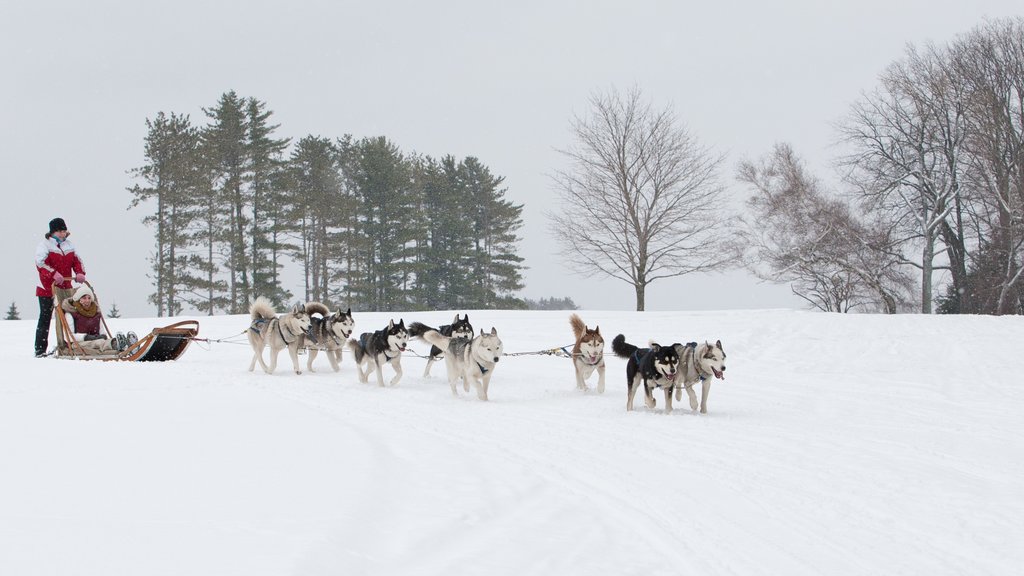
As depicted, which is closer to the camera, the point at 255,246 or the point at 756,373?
the point at 756,373

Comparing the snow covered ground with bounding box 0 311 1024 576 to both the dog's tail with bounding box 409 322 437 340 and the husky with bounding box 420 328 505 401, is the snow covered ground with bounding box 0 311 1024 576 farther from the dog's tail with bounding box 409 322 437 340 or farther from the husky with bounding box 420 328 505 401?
the dog's tail with bounding box 409 322 437 340

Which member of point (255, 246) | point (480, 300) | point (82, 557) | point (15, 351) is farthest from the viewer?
point (480, 300)

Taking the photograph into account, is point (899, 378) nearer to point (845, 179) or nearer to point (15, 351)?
point (15, 351)

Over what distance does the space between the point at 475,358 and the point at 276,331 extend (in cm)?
425

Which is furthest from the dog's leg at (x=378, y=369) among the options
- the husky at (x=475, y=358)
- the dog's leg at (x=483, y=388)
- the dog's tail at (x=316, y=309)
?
the dog's tail at (x=316, y=309)

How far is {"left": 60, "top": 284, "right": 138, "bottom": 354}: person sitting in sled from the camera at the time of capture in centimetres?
1248

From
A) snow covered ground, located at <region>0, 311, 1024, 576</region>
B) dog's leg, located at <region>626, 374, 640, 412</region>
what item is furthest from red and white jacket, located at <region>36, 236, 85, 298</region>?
dog's leg, located at <region>626, 374, 640, 412</region>

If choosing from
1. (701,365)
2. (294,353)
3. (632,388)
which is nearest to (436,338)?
(294,353)

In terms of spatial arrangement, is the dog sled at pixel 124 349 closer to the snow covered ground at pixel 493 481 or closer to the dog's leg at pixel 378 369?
the snow covered ground at pixel 493 481

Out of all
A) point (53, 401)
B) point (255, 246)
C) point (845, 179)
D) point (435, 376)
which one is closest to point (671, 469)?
point (53, 401)

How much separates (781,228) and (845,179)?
3421 mm

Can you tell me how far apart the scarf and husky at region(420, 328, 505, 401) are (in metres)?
6.82

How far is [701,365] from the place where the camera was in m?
8.42

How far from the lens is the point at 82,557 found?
275 centimetres
